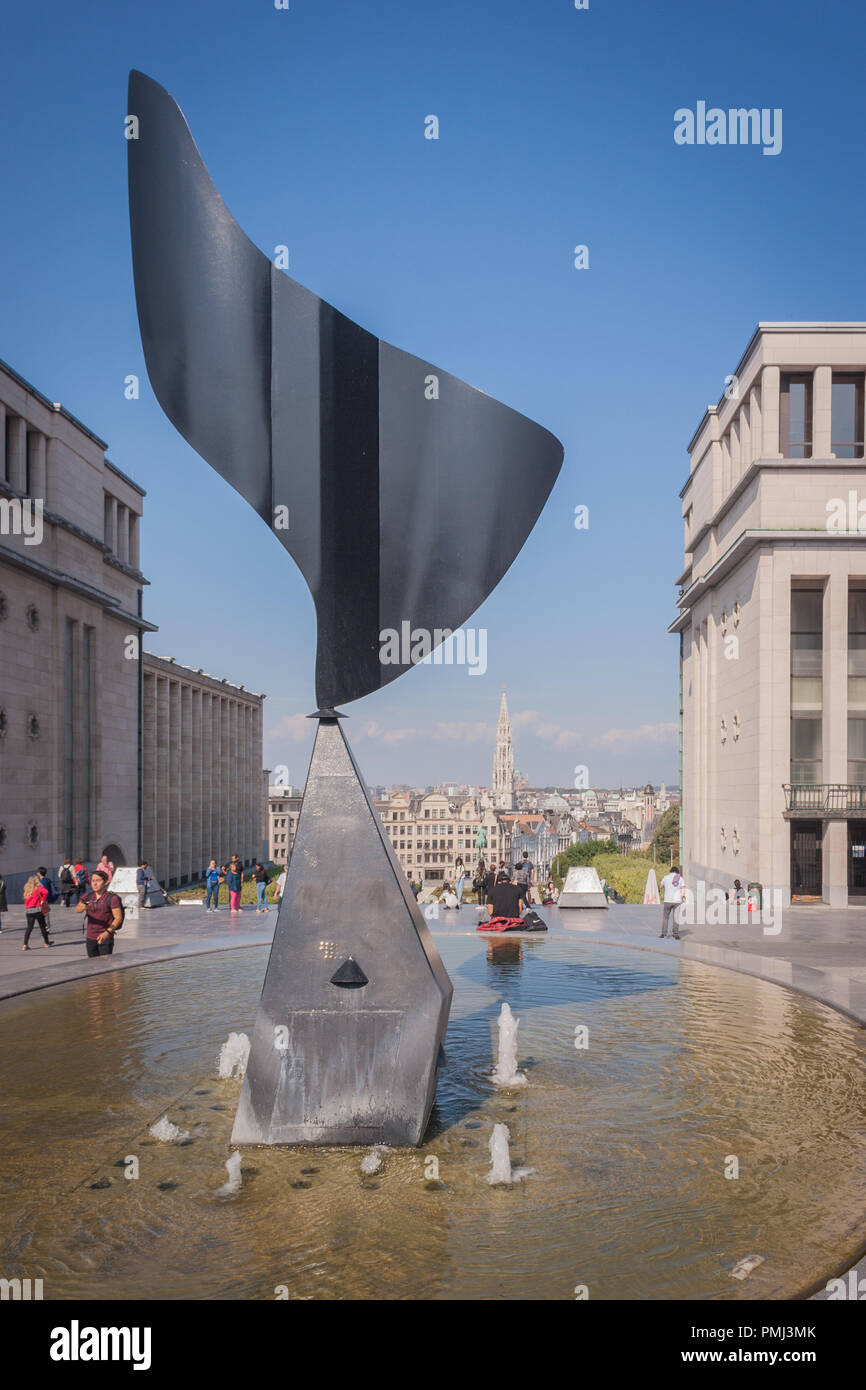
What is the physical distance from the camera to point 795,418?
3612 cm

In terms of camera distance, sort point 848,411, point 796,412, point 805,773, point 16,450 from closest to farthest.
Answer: point 805,773 < point 848,411 < point 796,412 < point 16,450

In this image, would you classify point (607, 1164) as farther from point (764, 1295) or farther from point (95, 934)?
point (95, 934)

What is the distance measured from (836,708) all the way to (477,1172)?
29977mm

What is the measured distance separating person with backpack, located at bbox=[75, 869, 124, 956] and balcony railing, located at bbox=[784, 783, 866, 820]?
2462 centimetres

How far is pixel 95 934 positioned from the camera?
17359 millimetres

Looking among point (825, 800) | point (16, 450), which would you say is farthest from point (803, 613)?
point (16, 450)

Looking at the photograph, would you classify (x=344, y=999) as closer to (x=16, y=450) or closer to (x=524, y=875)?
(x=524, y=875)

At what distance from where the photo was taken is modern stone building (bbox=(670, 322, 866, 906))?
33906 mm

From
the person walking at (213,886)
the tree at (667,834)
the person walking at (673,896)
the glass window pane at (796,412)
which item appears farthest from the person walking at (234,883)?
the tree at (667,834)

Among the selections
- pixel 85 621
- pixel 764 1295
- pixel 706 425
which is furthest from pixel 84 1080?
pixel 706 425

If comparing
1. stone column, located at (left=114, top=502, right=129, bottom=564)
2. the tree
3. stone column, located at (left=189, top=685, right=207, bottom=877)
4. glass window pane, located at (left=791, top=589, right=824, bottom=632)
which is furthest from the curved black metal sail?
the tree

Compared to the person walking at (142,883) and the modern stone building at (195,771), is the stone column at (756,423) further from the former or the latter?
the modern stone building at (195,771)

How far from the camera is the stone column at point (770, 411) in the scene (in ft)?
114
